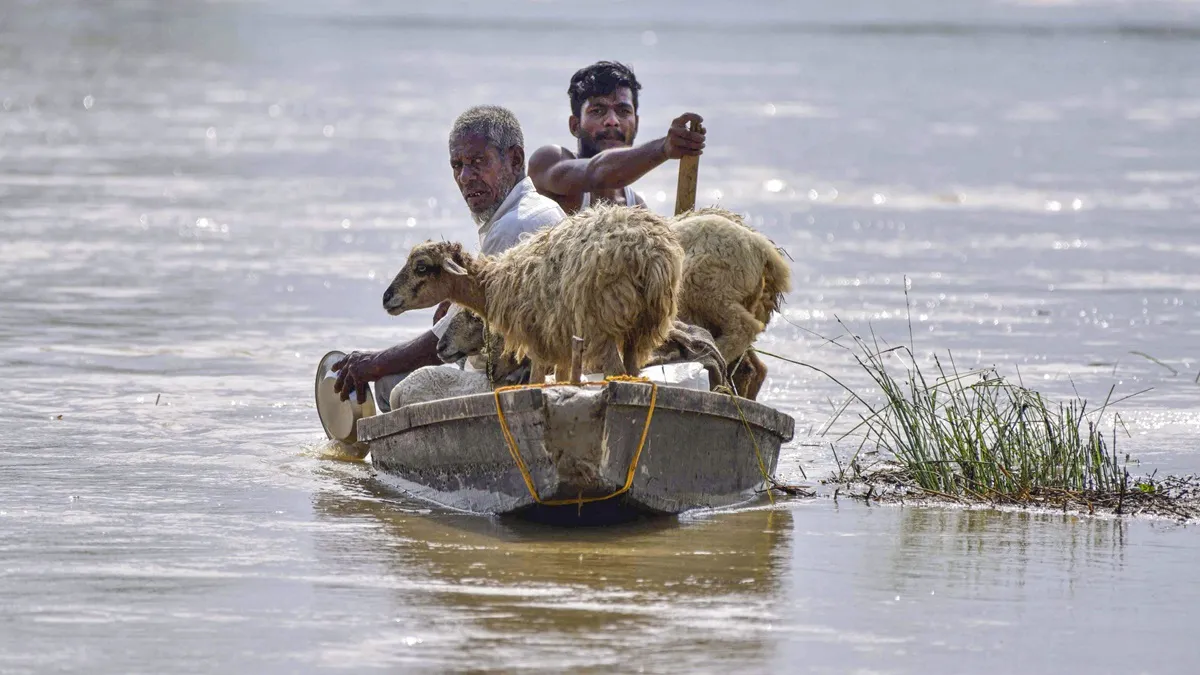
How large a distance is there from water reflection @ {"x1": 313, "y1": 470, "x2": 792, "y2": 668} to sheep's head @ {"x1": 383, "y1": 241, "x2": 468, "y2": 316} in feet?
3.34

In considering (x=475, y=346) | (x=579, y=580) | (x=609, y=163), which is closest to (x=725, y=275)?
(x=609, y=163)

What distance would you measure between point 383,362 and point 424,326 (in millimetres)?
6335

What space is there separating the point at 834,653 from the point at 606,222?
2167mm

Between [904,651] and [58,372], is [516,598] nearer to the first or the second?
[904,651]

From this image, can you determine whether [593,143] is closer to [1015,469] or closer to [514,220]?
[514,220]

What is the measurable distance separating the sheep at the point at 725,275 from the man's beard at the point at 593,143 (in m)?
1.36

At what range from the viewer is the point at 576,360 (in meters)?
7.84

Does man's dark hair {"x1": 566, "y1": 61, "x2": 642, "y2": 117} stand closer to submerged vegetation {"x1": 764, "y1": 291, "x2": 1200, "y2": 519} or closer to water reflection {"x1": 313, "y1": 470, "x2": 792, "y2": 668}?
A: submerged vegetation {"x1": 764, "y1": 291, "x2": 1200, "y2": 519}

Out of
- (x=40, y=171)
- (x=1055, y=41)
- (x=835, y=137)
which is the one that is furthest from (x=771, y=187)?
(x=1055, y=41)

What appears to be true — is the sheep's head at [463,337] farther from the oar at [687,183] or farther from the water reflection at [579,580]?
the oar at [687,183]

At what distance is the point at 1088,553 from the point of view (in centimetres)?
A: 820

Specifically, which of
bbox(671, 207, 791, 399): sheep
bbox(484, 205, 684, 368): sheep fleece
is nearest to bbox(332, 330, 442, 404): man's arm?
bbox(484, 205, 684, 368): sheep fleece

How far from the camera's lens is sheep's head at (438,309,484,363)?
353 inches

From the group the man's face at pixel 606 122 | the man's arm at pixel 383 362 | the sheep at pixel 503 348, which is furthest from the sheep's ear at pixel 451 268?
the man's face at pixel 606 122
